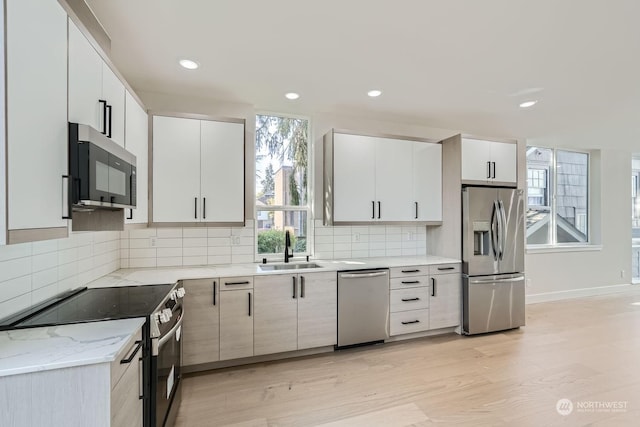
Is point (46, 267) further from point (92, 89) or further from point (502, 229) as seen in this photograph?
point (502, 229)

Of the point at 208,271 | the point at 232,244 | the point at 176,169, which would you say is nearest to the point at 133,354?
the point at 208,271

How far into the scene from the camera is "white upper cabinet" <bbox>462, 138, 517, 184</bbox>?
3705 mm

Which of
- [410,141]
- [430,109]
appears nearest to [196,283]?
[410,141]

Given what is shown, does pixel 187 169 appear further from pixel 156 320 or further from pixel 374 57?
pixel 374 57

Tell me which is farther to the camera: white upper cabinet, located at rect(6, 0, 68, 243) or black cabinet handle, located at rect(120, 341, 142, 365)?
black cabinet handle, located at rect(120, 341, 142, 365)

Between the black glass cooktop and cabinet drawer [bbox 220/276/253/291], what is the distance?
57 centimetres

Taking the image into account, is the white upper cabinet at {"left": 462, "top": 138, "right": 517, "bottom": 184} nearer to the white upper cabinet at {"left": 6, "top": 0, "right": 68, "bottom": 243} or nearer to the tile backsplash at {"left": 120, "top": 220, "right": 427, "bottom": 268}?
the tile backsplash at {"left": 120, "top": 220, "right": 427, "bottom": 268}

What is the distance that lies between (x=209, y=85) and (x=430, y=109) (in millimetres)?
2432

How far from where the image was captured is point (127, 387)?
1.34 m

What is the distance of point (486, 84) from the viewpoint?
9.48 ft

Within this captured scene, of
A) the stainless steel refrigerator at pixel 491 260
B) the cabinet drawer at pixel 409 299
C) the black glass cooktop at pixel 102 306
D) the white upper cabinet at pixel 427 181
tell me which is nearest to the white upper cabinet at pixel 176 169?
the black glass cooktop at pixel 102 306

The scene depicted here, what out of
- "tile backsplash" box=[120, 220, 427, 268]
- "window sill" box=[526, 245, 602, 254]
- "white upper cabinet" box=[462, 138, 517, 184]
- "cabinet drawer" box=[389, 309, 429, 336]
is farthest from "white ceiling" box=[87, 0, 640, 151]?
"cabinet drawer" box=[389, 309, 429, 336]

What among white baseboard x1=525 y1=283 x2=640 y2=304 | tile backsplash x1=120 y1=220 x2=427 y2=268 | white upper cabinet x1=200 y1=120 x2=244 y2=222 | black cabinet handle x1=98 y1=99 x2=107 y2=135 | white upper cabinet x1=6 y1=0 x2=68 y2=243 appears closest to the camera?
white upper cabinet x1=6 y1=0 x2=68 y2=243

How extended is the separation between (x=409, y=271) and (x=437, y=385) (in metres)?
1.17
